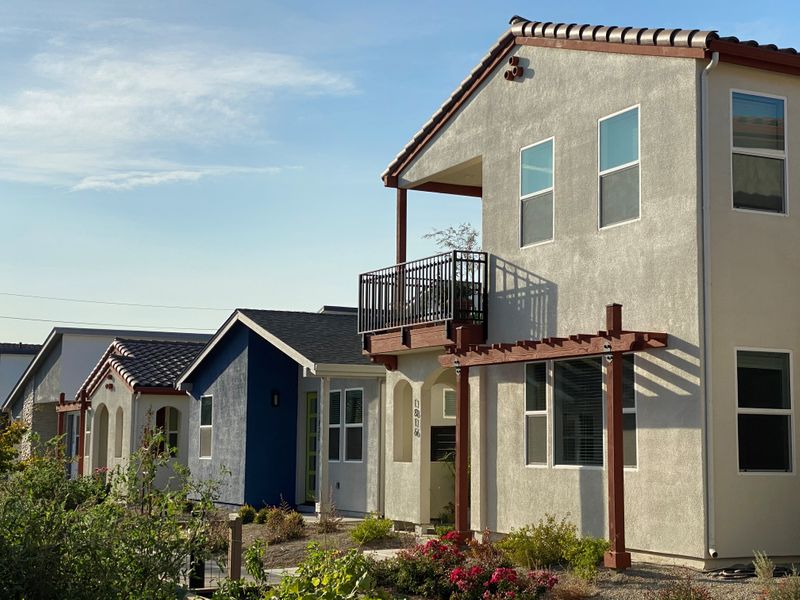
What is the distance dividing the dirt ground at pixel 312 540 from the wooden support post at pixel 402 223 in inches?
197

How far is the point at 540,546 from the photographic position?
14.7 metres

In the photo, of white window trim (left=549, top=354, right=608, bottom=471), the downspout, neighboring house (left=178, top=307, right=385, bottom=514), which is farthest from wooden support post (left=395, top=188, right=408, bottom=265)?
the downspout

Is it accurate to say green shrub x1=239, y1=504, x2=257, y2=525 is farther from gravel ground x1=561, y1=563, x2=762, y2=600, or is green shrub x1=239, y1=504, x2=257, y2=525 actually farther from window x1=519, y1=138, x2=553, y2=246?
gravel ground x1=561, y1=563, x2=762, y2=600

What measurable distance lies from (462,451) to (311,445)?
372 inches

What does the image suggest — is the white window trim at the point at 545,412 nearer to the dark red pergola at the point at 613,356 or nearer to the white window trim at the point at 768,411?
the dark red pergola at the point at 613,356

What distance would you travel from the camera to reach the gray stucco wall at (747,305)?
45.1ft

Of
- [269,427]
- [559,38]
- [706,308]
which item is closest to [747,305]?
[706,308]

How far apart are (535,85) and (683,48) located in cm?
356

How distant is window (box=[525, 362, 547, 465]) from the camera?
1673 cm

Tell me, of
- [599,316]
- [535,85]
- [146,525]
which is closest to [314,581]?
[146,525]

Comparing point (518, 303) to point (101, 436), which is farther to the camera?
point (101, 436)

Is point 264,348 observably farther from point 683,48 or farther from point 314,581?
point 314,581

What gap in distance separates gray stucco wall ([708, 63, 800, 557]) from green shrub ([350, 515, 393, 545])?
664cm

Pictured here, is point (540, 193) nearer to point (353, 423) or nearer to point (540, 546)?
point (540, 546)
